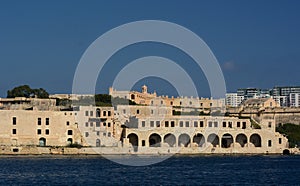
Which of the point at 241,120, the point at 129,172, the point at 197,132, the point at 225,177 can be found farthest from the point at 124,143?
the point at 225,177

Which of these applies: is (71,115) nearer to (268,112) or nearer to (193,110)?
(193,110)

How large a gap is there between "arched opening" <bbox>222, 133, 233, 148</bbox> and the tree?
2895 centimetres

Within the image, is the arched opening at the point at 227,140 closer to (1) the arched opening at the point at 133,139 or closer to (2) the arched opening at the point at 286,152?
(2) the arched opening at the point at 286,152

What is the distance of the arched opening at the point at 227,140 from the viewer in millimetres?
84975

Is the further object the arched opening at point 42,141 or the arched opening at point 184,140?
the arched opening at point 184,140

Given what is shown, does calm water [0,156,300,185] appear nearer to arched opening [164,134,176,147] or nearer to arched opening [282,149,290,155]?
arched opening [164,134,176,147]

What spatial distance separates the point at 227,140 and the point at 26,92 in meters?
32.0

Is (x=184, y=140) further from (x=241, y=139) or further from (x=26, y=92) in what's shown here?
(x=26, y=92)

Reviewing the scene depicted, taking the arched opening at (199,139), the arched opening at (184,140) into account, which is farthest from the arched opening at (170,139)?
the arched opening at (199,139)

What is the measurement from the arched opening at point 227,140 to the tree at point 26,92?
28945mm

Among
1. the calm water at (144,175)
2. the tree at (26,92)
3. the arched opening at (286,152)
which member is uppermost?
the tree at (26,92)

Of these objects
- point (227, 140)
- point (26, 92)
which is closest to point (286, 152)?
point (227, 140)

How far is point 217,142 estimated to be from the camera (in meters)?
84.0

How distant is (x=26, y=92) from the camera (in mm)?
102938
